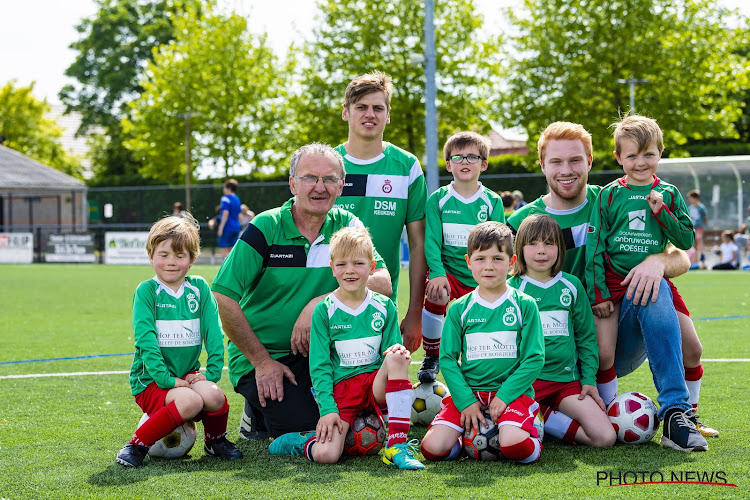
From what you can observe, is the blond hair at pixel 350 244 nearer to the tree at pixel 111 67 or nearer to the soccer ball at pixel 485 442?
the soccer ball at pixel 485 442

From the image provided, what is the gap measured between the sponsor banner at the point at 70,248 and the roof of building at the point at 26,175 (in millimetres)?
17521

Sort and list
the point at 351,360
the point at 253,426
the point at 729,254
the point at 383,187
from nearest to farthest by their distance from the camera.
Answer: the point at 351,360
the point at 253,426
the point at 383,187
the point at 729,254

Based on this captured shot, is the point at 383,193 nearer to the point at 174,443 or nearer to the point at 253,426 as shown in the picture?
the point at 253,426

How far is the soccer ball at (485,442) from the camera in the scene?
4.14m

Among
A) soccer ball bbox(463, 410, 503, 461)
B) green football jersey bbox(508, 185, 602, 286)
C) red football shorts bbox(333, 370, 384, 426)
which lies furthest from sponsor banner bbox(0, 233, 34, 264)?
soccer ball bbox(463, 410, 503, 461)

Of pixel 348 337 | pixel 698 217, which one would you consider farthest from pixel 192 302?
pixel 698 217

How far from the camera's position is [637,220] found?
4613 millimetres

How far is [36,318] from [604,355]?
8.81 m

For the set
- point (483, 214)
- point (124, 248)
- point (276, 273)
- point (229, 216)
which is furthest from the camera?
point (124, 248)

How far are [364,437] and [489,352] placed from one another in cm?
75

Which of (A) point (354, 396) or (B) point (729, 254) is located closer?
(A) point (354, 396)

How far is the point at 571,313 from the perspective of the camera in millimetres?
4559

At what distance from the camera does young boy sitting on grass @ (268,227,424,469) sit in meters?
4.16

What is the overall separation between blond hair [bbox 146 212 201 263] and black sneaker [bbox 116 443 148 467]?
0.95 meters
